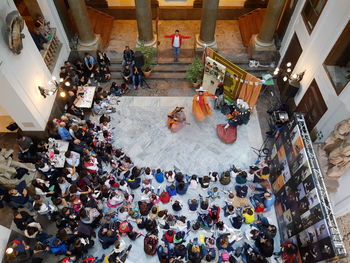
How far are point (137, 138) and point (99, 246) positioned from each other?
15.9 feet

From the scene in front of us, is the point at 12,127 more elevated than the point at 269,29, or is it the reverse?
the point at 269,29

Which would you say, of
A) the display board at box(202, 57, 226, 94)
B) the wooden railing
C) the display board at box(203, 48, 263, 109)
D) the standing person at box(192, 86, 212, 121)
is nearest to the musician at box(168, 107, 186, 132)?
the standing person at box(192, 86, 212, 121)

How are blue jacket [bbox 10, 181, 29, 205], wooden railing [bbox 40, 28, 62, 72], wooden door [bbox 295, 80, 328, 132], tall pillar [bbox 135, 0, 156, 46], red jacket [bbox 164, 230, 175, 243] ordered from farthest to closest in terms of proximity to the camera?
tall pillar [bbox 135, 0, 156, 46]
wooden railing [bbox 40, 28, 62, 72]
wooden door [bbox 295, 80, 328, 132]
blue jacket [bbox 10, 181, 29, 205]
red jacket [bbox 164, 230, 175, 243]

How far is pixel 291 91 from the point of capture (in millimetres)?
13141

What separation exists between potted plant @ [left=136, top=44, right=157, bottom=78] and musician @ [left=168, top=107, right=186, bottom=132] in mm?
2972

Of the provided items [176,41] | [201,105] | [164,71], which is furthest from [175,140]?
[176,41]

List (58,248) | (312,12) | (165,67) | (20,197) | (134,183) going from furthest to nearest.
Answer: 1. (165,67)
2. (312,12)
3. (134,183)
4. (20,197)
5. (58,248)

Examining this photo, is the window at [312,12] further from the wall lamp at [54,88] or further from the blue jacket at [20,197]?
the blue jacket at [20,197]

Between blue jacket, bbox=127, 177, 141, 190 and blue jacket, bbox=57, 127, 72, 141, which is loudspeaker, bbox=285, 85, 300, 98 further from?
blue jacket, bbox=57, 127, 72, 141

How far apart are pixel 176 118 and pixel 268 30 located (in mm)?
6160

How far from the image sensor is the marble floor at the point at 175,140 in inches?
508

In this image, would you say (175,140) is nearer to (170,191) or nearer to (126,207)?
(170,191)

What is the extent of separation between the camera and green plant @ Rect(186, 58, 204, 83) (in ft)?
47.4

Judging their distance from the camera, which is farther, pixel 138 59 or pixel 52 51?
pixel 138 59
